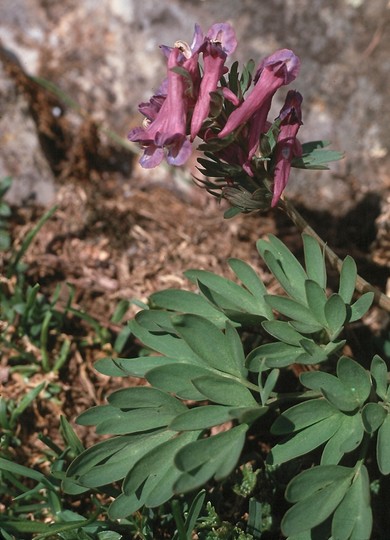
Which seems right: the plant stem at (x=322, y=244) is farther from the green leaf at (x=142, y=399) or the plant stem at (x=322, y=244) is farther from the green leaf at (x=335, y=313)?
the green leaf at (x=142, y=399)

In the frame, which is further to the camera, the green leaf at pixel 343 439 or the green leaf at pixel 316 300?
the green leaf at pixel 316 300

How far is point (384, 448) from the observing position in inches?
75.0

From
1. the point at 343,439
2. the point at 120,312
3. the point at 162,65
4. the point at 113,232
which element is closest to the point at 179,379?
the point at 343,439

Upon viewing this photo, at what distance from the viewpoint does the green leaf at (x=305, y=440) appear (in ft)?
6.40

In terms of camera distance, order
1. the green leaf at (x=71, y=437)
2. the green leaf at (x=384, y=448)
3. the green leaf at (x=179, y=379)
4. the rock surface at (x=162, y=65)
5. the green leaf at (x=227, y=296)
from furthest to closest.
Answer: the rock surface at (x=162, y=65), the green leaf at (x=71, y=437), the green leaf at (x=227, y=296), the green leaf at (x=179, y=379), the green leaf at (x=384, y=448)

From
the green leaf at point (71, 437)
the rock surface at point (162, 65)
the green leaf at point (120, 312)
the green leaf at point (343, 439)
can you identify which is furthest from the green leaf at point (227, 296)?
the rock surface at point (162, 65)

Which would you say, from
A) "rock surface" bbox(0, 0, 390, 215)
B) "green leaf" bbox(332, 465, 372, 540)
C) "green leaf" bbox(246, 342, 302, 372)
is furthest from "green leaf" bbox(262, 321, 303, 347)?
"rock surface" bbox(0, 0, 390, 215)

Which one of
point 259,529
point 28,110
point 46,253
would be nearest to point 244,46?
point 28,110

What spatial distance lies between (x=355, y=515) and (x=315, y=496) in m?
0.12

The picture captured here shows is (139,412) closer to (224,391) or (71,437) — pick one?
(224,391)

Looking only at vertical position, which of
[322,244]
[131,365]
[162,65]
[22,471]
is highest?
[162,65]

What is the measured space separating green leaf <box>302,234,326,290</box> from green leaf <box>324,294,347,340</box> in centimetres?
20

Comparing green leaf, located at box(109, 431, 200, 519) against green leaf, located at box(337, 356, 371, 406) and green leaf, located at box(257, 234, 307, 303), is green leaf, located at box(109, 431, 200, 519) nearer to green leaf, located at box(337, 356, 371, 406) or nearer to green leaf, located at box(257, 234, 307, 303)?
green leaf, located at box(337, 356, 371, 406)

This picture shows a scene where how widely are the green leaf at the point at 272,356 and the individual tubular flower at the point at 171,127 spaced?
631mm
